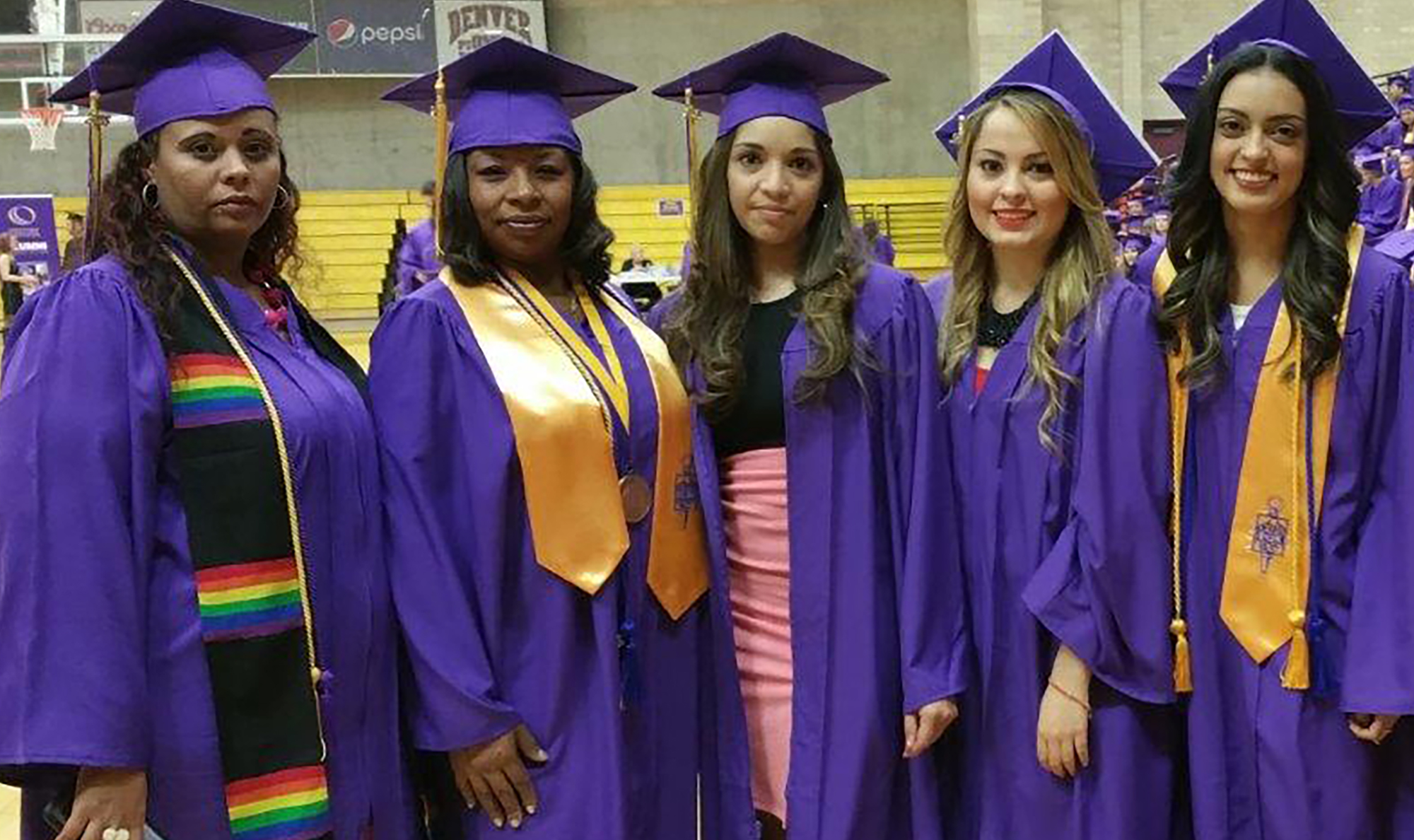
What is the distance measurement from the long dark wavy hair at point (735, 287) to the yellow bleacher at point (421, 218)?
13.8m

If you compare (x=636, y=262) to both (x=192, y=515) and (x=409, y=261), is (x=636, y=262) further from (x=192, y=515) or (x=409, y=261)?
(x=192, y=515)

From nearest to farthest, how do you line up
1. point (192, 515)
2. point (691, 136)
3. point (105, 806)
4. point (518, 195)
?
point (105, 806) < point (192, 515) < point (518, 195) < point (691, 136)

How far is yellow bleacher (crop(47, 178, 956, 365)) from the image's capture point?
15.9 m

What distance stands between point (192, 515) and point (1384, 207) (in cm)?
1016

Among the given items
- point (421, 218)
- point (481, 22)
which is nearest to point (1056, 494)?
point (421, 218)

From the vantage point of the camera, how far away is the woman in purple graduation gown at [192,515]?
1501 mm

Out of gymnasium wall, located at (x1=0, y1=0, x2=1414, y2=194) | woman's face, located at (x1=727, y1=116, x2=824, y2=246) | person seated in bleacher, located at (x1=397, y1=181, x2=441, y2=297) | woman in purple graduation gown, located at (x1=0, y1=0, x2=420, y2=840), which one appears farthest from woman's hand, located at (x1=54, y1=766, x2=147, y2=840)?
gymnasium wall, located at (x1=0, y1=0, x2=1414, y2=194)

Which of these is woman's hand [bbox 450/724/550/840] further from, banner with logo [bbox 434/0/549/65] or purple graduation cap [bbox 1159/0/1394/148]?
banner with logo [bbox 434/0/549/65]

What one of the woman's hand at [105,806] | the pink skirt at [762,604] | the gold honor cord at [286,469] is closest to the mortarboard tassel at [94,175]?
the gold honor cord at [286,469]

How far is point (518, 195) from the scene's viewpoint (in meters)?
1.98

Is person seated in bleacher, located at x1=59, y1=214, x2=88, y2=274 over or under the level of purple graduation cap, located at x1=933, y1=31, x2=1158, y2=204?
under

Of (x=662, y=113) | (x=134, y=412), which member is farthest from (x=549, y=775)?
(x=662, y=113)

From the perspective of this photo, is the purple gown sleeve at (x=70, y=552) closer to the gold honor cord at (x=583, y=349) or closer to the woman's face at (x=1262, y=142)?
the gold honor cord at (x=583, y=349)

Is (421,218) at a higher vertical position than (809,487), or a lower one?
higher
